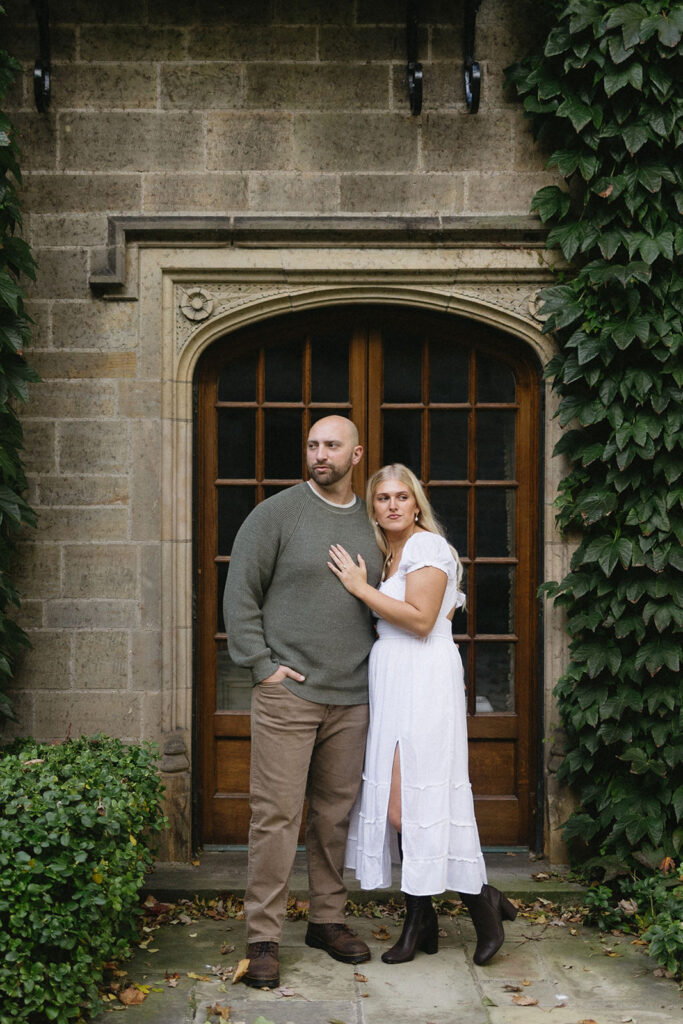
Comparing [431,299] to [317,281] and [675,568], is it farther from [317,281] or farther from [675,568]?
[675,568]

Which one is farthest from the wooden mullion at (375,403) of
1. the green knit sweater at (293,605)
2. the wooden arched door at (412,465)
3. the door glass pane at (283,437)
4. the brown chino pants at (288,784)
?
the brown chino pants at (288,784)

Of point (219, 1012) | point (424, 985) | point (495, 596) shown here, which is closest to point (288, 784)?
point (219, 1012)

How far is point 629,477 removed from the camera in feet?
14.8

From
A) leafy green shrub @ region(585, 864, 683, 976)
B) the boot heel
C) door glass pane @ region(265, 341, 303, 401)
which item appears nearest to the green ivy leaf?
door glass pane @ region(265, 341, 303, 401)

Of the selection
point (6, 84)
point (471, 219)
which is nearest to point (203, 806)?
point (471, 219)

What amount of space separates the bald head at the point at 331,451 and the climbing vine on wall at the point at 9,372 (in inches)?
59.2

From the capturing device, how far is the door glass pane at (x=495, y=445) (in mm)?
5051

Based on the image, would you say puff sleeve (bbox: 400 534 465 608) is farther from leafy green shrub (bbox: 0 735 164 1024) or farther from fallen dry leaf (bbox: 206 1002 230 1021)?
Answer: fallen dry leaf (bbox: 206 1002 230 1021)

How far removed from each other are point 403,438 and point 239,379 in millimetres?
899

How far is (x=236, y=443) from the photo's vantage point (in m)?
5.03

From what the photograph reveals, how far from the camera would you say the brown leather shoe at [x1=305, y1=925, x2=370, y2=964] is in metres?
3.78

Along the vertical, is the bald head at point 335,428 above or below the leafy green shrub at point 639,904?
above

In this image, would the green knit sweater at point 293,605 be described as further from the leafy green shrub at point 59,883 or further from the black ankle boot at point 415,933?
the black ankle boot at point 415,933

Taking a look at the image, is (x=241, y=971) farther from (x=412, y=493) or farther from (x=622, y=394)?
(x=622, y=394)
